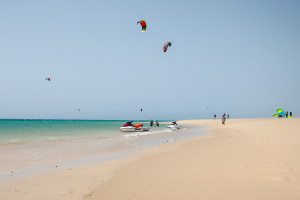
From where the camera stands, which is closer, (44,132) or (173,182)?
(173,182)

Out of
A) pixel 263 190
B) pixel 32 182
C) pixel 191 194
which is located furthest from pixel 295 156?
pixel 32 182

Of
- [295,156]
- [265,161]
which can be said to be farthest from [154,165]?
[295,156]

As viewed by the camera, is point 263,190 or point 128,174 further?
point 128,174

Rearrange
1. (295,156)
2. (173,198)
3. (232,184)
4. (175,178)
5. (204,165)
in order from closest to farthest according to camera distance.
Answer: (173,198) < (232,184) < (175,178) < (204,165) < (295,156)

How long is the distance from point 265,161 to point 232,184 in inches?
164

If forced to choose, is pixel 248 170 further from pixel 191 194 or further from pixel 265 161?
pixel 191 194

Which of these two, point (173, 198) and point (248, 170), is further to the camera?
point (248, 170)

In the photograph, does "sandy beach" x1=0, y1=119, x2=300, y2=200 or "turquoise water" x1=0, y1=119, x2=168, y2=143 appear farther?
"turquoise water" x1=0, y1=119, x2=168, y2=143

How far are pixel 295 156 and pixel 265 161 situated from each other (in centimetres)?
169

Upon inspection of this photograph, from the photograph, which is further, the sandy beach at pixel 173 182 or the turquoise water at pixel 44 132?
the turquoise water at pixel 44 132

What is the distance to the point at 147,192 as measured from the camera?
7.39m

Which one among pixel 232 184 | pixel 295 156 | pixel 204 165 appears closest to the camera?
pixel 232 184

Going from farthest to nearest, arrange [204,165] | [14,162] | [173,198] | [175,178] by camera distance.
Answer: [14,162] < [204,165] < [175,178] < [173,198]

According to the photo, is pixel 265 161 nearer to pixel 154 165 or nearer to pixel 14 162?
pixel 154 165
